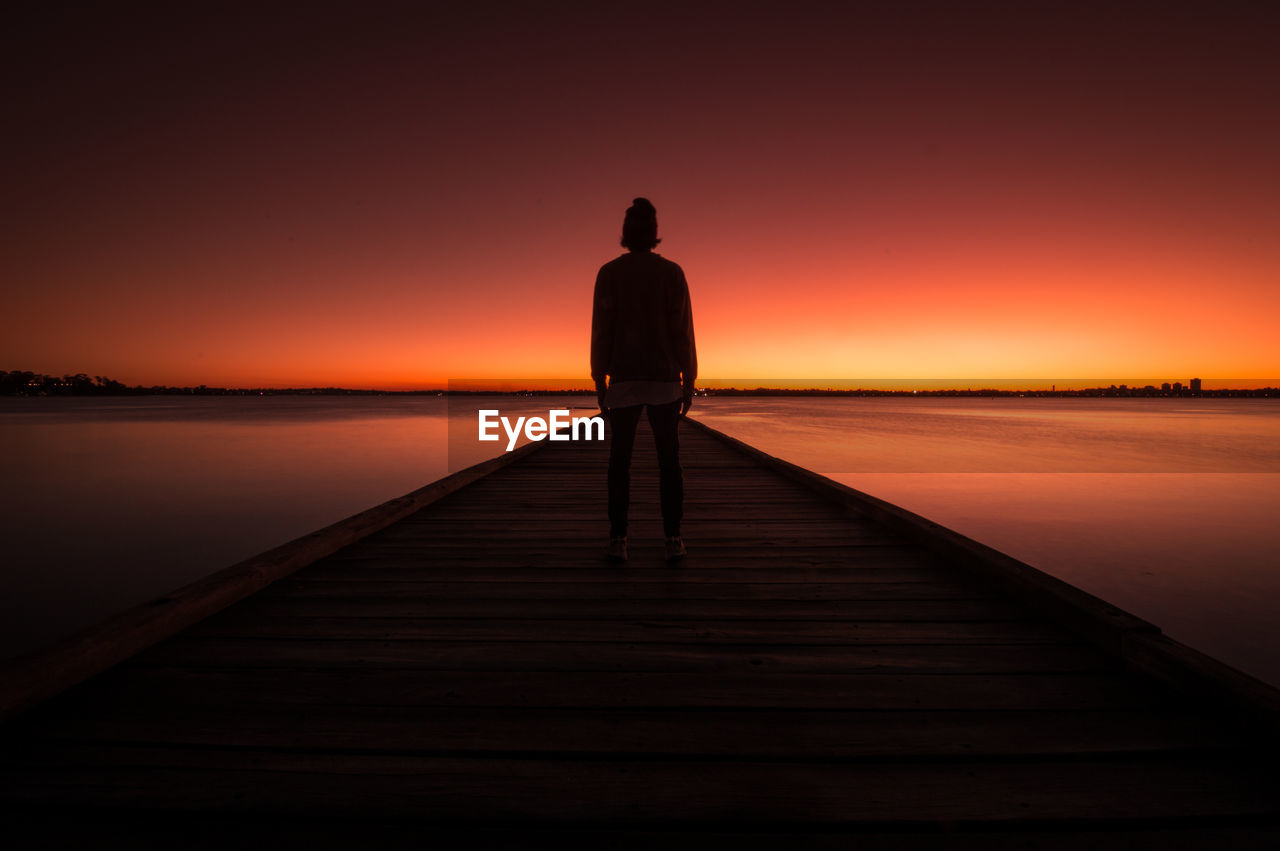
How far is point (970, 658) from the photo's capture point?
203 centimetres

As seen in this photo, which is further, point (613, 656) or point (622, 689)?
point (613, 656)

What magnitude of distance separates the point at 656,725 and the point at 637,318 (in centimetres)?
198

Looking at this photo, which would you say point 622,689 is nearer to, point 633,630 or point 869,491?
point 633,630

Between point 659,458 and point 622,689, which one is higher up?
point 659,458

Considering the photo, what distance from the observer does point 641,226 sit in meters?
3.13

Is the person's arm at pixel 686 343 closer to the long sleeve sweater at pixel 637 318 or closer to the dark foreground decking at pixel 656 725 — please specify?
the long sleeve sweater at pixel 637 318

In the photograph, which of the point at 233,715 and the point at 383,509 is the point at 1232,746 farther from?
the point at 383,509

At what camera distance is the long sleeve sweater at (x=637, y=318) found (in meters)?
3.02

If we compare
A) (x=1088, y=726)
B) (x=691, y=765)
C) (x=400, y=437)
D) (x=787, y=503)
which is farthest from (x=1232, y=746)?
(x=400, y=437)

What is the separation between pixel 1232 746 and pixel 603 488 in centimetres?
483

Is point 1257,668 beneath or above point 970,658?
beneath

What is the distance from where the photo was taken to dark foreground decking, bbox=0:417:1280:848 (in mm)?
1296

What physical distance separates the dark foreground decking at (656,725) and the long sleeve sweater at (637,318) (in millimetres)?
1118

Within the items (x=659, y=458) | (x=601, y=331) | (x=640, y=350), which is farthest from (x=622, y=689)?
(x=601, y=331)
